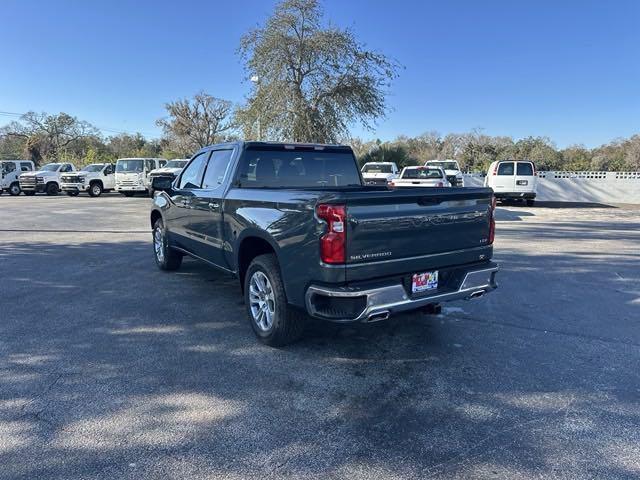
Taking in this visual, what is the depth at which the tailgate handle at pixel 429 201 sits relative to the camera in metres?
3.90

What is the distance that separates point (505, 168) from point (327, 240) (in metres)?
18.2

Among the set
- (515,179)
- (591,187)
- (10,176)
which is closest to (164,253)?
(515,179)

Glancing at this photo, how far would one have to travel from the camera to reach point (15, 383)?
368cm

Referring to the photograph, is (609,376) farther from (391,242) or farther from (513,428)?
(391,242)

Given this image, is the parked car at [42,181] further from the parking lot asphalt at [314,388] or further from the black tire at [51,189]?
the parking lot asphalt at [314,388]

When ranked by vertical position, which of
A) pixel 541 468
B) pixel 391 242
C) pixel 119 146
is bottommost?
pixel 541 468

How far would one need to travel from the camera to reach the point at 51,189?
95.6 ft

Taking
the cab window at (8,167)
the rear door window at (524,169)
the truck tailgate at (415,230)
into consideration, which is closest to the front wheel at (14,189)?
the cab window at (8,167)

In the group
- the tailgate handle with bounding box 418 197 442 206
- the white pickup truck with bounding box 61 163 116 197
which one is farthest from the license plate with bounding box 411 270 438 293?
the white pickup truck with bounding box 61 163 116 197

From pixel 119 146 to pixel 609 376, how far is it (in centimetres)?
7939

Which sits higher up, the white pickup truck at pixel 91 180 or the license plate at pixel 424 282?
the white pickup truck at pixel 91 180

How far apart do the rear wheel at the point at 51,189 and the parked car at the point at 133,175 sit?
5764 millimetres

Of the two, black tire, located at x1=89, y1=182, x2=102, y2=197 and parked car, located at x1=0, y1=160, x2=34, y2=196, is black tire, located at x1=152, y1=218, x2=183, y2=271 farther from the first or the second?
parked car, located at x1=0, y1=160, x2=34, y2=196

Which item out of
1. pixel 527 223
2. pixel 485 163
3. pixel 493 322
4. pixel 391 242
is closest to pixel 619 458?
pixel 391 242
